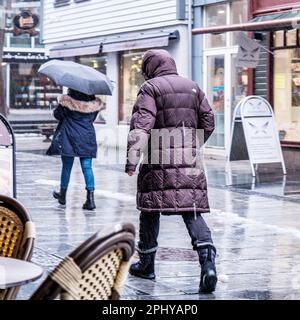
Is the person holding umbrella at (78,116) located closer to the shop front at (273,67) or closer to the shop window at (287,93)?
the shop front at (273,67)

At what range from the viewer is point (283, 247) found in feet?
27.4

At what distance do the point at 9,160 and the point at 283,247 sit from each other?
2.81 meters

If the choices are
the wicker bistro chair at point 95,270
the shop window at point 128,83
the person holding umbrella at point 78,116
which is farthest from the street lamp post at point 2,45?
the wicker bistro chair at point 95,270

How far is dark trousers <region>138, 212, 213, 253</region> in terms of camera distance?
259 inches

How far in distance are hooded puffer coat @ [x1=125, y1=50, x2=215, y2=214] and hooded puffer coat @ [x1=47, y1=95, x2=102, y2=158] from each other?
3898mm

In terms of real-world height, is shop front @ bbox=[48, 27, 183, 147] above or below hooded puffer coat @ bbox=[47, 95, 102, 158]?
above

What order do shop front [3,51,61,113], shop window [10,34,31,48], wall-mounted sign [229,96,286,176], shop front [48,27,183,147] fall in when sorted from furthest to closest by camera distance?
shop window [10,34,31,48] → shop front [3,51,61,113] → shop front [48,27,183,147] → wall-mounted sign [229,96,286,176]

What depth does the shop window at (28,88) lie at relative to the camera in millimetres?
48812

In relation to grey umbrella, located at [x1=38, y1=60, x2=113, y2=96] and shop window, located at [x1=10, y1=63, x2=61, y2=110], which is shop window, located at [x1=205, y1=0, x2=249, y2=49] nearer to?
grey umbrella, located at [x1=38, y1=60, x2=113, y2=96]

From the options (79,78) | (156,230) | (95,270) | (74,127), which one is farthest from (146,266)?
(79,78)

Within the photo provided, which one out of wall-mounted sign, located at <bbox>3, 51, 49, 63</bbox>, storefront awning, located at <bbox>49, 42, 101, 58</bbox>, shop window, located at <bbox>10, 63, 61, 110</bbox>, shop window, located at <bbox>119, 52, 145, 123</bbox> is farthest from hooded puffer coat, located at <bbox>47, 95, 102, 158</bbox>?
shop window, located at <bbox>10, 63, 61, 110</bbox>

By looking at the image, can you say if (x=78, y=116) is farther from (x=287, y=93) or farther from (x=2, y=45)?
(x=2, y=45)

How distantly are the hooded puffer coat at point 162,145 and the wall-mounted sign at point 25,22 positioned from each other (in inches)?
809

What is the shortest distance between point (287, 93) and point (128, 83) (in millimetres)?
7434
